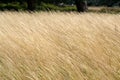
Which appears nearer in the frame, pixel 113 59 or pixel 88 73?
→ pixel 88 73

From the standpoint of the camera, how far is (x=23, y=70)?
3.41 metres

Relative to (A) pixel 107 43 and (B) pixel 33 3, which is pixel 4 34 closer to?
(A) pixel 107 43

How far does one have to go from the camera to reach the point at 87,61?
11.3 feet

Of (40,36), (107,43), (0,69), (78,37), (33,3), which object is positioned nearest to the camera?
(0,69)

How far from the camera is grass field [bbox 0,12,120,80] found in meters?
3.13

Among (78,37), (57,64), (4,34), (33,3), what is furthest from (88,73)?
(33,3)

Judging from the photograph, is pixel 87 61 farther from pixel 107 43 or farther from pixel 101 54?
pixel 107 43

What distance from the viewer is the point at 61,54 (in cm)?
351

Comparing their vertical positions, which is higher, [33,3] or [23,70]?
[23,70]

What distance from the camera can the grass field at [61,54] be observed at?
313cm

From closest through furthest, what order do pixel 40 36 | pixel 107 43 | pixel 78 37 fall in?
1. pixel 107 43
2. pixel 78 37
3. pixel 40 36

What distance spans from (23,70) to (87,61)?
705 mm

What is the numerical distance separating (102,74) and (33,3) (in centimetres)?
1789

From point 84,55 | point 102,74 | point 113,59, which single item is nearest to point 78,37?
point 84,55
